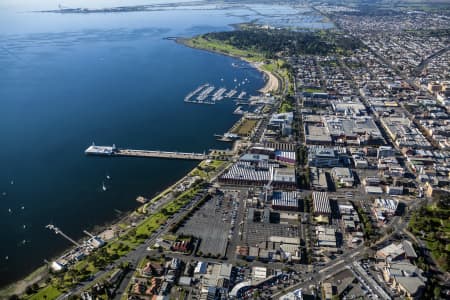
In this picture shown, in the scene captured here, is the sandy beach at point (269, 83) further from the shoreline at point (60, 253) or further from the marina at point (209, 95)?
the shoreline at point (60, 253)

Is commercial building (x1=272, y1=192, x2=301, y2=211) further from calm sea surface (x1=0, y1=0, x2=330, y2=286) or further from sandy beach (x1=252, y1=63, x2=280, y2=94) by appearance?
sandy beach (x1=252, y1=63, x2=280, y2=94)

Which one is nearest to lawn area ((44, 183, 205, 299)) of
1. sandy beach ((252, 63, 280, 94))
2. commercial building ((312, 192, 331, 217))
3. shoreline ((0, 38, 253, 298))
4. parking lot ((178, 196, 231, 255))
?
shoreline ((0, 38, 253, 298))

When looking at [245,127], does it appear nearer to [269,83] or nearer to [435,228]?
[269,83]

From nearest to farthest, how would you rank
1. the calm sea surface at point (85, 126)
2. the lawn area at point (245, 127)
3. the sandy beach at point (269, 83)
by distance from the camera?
the calm sea surface at point (85, 126)
the lawn area at point (245, 127)
the sandy beach at point (269, 83)

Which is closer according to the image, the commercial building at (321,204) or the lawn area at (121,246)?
the lawn area at (121,246)

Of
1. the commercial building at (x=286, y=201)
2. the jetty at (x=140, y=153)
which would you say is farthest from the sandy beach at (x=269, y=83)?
the commercial building at (x=286, y=201)

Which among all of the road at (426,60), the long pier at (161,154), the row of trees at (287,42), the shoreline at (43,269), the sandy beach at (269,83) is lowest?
the shoreline at (43,269)

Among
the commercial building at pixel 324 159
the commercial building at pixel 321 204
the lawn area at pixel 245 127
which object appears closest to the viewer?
the commercial building at pixel 321 204
